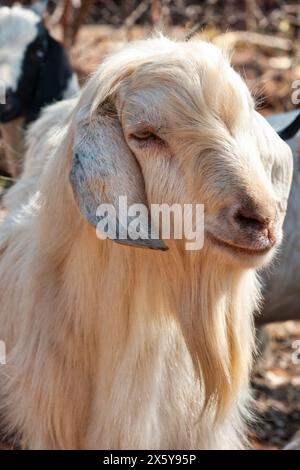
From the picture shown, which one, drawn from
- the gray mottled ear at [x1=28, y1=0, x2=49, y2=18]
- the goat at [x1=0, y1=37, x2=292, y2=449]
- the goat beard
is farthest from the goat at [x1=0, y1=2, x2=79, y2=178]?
the goat beard

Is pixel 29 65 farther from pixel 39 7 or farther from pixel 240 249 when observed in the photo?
pixel 240 249

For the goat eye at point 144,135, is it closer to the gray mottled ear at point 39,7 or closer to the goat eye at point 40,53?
the goat eye at point 40,53

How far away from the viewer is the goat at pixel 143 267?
8.86 ft

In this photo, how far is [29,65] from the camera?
5.29m

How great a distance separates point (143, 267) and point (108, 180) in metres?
0.37

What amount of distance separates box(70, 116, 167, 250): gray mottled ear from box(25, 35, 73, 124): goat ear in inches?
98.4

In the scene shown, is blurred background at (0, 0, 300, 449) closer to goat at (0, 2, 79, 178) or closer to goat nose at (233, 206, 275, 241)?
goat at (0, 2, 79, 178)

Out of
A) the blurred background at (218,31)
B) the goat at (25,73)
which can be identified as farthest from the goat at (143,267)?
the blurred background at (218,31)

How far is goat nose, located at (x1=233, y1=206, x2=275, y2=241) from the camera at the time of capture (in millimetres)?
2613

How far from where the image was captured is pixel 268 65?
822 centimetres

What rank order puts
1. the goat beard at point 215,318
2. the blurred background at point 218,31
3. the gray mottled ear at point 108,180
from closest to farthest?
the gray mottled ear at point 108,180, the goat beard at point 215,318, the blurred background at point 218,31

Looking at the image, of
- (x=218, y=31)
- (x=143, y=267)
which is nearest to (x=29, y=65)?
(x=143, y=267)

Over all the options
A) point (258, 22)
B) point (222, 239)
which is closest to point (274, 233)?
point (222, 239)

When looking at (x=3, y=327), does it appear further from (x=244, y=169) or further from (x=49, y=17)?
(x=49, y=17)
